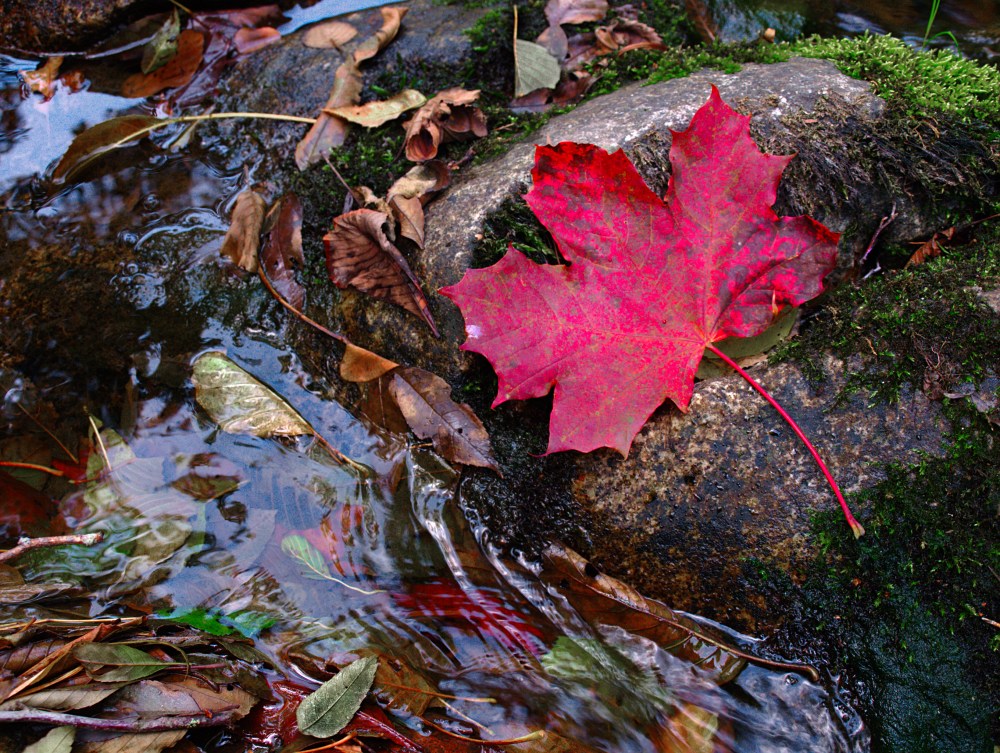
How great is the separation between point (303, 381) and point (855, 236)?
2209 mm

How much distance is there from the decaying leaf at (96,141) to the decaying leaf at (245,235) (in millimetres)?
778

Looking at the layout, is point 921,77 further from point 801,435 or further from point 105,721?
point 105,721

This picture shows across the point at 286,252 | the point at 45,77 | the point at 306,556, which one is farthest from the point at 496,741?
the point at 45,77

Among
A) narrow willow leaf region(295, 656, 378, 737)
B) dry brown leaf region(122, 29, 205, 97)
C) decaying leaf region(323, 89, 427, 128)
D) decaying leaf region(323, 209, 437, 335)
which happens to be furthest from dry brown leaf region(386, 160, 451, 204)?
narrow willow leaf region(295, 656, 378, 737)

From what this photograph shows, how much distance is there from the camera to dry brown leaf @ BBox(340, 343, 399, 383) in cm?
248

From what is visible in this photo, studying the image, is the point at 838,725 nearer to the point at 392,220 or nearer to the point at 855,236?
the point at 855,236

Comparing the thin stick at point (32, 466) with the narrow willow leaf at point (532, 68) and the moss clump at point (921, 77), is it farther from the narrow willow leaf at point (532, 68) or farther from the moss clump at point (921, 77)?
the moss clump at point (921, 77)

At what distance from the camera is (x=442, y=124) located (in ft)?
9.16

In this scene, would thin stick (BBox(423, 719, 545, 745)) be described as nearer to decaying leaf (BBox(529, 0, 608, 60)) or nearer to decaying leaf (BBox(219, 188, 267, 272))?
decaying leaf (BBox(219, 188, 267, 272))

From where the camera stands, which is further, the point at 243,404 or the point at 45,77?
the point at 45,77

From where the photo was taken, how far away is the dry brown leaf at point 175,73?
11.1 feet

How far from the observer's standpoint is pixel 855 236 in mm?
2363

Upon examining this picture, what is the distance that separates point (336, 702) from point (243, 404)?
1.22 metres

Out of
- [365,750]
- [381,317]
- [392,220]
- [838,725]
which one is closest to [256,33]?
[392,220]
